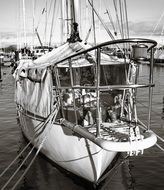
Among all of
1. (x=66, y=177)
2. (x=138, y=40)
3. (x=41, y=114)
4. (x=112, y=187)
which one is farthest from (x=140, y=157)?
(x=138, y=40)

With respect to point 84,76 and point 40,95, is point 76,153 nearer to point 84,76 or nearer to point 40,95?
point 40,95

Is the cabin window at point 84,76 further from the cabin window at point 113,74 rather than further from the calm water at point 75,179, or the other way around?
the calm water at point 75,179

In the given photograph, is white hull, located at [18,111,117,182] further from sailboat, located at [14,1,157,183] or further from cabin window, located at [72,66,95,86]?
cabin window, located at [72,66,95,86]

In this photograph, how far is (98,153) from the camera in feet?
29.6

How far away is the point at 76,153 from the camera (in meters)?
9.71

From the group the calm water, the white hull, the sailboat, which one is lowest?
the calm water

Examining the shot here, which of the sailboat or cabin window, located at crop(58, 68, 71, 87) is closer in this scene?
the sailboat

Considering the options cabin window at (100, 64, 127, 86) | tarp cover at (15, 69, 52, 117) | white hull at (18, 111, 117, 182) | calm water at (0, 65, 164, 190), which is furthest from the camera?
cabin window at (100, 64, 127, 86)

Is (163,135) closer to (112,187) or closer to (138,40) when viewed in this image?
(112,187)

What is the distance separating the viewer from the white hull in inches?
362

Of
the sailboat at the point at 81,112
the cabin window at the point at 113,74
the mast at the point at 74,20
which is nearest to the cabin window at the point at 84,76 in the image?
the sailboat at the point at 81,112

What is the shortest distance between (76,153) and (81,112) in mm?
1511

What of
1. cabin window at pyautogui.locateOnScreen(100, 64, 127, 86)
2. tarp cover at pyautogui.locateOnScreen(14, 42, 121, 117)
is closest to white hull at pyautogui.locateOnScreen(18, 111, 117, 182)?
tarp cover at pyautogui.locateOnScreen(14, 42, 121, 117)

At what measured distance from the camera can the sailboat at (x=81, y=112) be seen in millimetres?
8534
